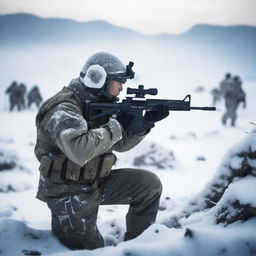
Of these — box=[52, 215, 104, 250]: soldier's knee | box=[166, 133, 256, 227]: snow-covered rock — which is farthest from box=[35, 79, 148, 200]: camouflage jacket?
box=[166, 133, 256, 227]: snow-covered rock

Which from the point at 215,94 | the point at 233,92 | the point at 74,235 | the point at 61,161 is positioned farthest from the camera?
the point at 215,94

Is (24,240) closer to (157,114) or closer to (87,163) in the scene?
(87,163)

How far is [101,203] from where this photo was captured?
8.88 feet

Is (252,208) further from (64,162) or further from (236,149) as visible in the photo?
(64,162)

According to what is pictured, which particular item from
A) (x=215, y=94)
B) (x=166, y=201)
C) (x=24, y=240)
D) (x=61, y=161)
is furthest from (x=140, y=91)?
(x=215, y=94)

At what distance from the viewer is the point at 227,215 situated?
2002 millimetres

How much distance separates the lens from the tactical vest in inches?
93.5

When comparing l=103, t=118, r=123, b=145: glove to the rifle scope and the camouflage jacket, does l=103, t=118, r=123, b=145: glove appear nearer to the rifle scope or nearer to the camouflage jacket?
the camouflage jacket

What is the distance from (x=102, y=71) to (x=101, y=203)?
108 centimetres

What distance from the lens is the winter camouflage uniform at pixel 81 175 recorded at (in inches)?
87.5

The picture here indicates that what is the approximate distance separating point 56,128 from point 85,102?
36 cm

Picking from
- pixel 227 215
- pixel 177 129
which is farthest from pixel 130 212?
pixel 177 129

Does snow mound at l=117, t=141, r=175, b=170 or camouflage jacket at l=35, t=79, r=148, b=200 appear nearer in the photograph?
camouflage jacket at l=35, t=79, r=148, b=200

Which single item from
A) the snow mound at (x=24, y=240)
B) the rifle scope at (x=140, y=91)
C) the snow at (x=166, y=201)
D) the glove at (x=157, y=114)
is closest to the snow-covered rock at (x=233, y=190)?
the snow at (x=166, y=201)
